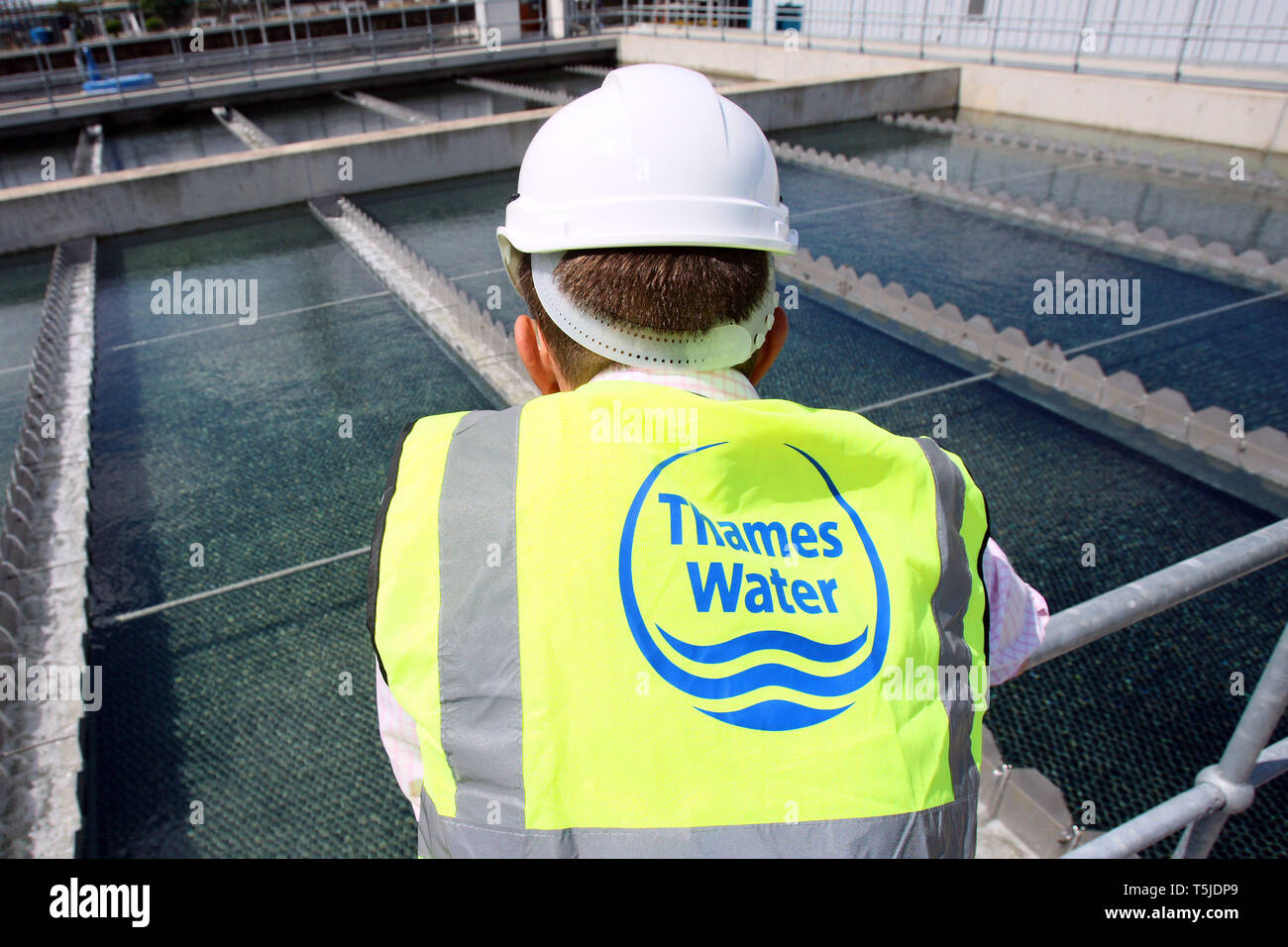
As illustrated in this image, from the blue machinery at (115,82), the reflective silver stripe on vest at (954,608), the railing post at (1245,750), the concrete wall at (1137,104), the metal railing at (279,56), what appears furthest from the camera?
the metal railing at (279,56)

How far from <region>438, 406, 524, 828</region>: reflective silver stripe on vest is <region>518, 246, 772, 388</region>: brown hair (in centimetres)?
26

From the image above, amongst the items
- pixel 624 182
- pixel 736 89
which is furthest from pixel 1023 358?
pixel 736 89

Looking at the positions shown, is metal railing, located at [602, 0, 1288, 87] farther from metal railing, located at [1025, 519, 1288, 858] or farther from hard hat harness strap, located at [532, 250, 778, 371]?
hard hat harness strap, located at [532, 250, 778, 371]

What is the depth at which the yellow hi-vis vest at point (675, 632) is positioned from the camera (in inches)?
35.1

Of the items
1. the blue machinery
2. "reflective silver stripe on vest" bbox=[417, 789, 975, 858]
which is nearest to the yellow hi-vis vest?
"reflective silver stripe on vest" bbox=[417, 789, 975, 858]

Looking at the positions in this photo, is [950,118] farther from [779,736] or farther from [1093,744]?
[779,736]

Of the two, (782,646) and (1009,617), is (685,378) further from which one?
(1009,617)

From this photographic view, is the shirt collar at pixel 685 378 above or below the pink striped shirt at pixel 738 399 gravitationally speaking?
above

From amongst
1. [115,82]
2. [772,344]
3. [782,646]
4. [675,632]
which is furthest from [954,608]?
[115,82]

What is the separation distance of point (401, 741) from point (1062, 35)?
57.6ft

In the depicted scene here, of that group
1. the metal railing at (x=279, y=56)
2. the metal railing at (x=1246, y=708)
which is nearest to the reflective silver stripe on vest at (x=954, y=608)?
the metal railing at (x=1246, y=708)

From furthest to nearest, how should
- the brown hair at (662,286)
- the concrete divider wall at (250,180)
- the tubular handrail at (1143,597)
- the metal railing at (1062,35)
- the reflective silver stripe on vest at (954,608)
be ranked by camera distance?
the metal railing at (1062,35) → the concrete divider wall at (250,180) → the tubular handrail at (1143,597) → the brown hair at (662,286) → the reflective silver stripe on vest at (954,608)

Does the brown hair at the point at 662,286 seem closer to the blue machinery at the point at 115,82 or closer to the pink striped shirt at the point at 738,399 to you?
the pink striped shirt at the point at 738,399

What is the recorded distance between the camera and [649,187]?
116 centimetres
